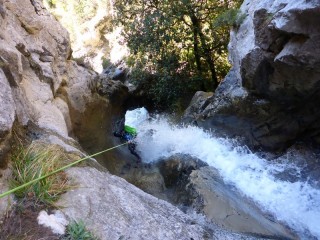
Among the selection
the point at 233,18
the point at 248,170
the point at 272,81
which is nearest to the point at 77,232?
the point at 248,170

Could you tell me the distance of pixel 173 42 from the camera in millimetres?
11344

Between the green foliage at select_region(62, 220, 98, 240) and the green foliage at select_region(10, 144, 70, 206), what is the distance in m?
0.30

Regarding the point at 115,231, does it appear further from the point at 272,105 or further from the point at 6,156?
the point at 272,105

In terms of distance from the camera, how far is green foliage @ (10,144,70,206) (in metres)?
2.84

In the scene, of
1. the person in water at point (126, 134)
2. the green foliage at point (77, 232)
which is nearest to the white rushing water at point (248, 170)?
the person in water at point (126, 134)

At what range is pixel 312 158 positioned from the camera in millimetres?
7781

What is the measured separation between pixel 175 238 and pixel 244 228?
207 cm

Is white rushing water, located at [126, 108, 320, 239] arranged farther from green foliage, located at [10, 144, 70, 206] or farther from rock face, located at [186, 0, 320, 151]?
green foliage, located at [10, 144, 70, 206]

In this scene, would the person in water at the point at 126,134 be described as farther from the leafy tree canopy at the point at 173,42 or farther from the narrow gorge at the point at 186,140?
the leafy tree canopy at the point at 173,42

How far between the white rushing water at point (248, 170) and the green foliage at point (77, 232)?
160 inches

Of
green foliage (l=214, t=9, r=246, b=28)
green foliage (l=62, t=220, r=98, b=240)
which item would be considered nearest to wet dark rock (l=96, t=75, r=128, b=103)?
green foliage (l=214, t=9, r=246, b=28)

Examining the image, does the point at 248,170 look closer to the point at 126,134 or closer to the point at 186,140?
the point at 186,140

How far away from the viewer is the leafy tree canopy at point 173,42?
10766 mm

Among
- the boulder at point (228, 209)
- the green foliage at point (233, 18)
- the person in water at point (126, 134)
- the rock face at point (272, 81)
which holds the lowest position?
the person in water at point (126, 134)
